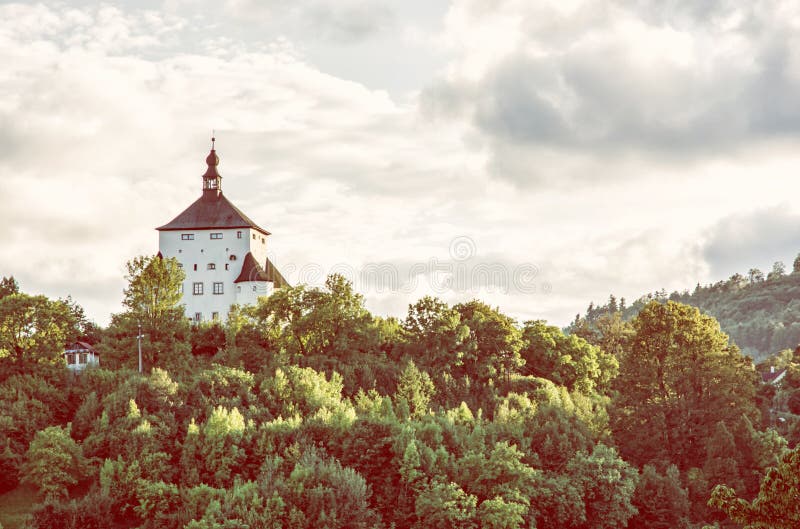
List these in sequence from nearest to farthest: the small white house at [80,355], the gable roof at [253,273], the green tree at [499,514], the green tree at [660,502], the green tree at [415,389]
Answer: the green tree at [499,514], the green tree at [660,502], the green tree at [415,389], the small white house at [80,355], the gable roof at [253,273]

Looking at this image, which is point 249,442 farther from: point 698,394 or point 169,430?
point 698,394

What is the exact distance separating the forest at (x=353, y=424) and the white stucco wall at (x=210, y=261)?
1452cm

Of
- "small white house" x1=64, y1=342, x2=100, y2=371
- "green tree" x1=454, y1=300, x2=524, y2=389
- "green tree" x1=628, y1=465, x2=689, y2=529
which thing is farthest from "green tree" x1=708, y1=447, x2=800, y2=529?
"small white house" x1=64, y1=342, x2=100, y2=371

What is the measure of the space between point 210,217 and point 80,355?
2658 cm

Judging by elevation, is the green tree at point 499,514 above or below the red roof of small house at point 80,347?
below

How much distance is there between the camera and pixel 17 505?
6256 cm

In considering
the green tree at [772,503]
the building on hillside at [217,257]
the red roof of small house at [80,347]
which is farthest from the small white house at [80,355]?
the green tree at [772,503]

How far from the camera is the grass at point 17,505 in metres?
59.8

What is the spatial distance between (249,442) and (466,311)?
1190 inches

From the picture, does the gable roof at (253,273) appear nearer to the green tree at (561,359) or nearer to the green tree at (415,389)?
the green tree at (415,389)

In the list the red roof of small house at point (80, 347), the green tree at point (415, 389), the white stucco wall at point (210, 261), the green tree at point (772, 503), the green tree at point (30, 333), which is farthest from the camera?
the white stucco wall at point (210, 261)

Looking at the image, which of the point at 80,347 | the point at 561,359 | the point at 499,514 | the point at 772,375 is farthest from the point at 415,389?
the point at 772,375

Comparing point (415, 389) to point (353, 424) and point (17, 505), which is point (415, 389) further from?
point (17, 505)

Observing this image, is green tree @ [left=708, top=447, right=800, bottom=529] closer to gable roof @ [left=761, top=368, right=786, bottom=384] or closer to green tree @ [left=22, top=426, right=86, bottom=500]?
green tree @ [left=22, top=426, right=86, bottom=500]
